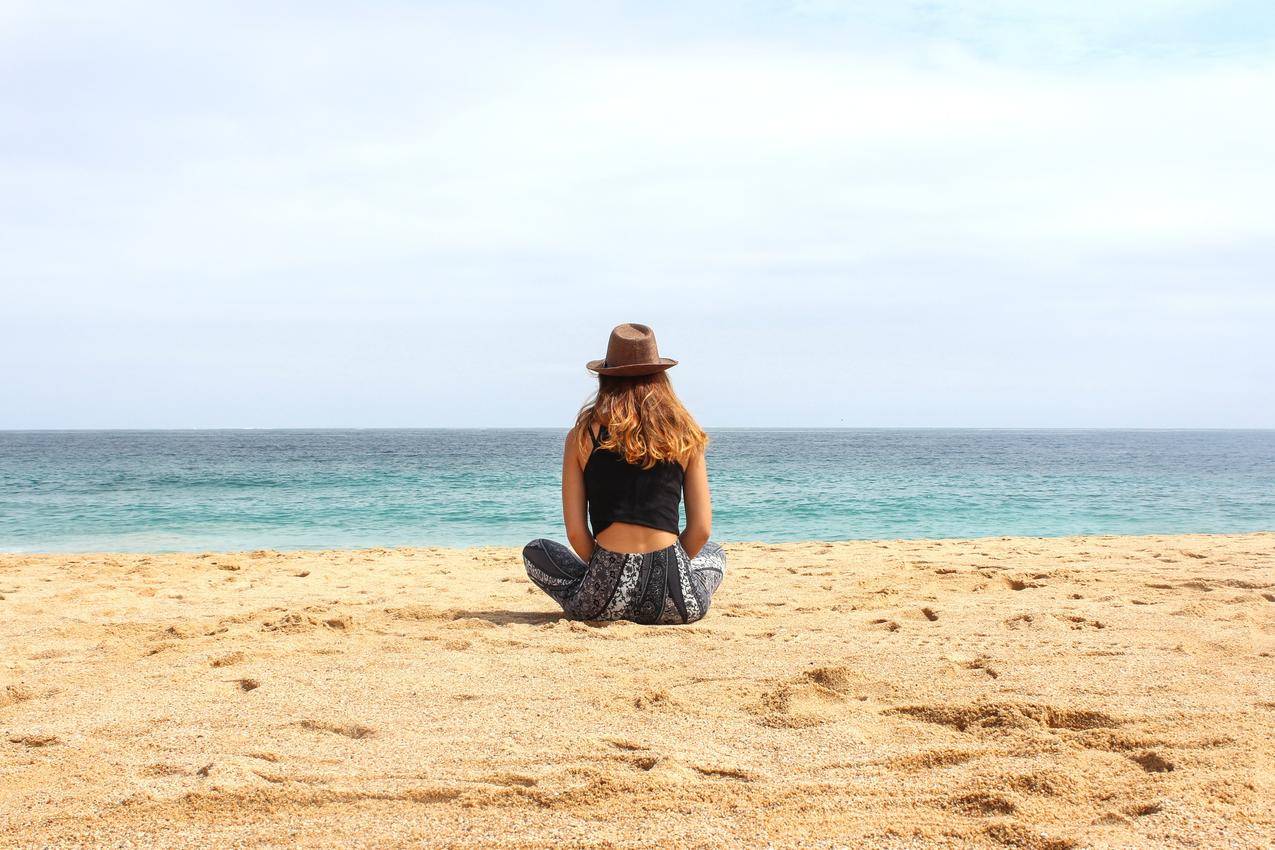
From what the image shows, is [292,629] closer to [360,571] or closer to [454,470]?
[360,571]

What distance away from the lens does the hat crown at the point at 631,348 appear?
15.4ft

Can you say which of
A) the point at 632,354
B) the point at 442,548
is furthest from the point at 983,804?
the point at 442,548

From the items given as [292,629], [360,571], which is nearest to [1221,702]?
[292,629]

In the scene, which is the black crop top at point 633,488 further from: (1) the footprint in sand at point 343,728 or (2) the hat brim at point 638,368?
(1) the footprint in sand at point 343,728

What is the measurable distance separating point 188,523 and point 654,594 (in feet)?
45.3

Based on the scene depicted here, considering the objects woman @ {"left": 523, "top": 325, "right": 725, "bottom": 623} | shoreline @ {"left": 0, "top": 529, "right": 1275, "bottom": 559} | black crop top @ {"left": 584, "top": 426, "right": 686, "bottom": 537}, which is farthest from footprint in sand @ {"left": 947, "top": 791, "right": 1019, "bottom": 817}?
shoreline @ {"left": 0, "top": 529, "right": 1275, "bottom": 559}

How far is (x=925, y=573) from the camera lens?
23.5 ft

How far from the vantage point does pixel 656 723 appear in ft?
10.5

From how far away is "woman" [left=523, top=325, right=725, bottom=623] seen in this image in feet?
15.4

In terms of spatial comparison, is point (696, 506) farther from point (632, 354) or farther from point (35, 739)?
point (35, 739)

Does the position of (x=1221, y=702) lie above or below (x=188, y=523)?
above

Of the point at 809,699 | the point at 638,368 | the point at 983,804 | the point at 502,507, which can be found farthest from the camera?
the point at 502,507

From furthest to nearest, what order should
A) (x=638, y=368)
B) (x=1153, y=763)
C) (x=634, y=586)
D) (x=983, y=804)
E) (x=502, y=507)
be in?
(x=502, y=507)
(x=634, y=586)
(x=638, y=368)
(x=1153, y=763)
(x=983, y=804)

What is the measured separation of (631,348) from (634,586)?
1.34 meters
